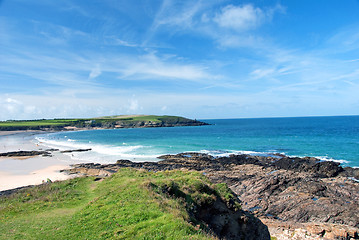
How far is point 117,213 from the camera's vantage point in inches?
476

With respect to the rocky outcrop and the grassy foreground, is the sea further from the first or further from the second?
the grassy foreground

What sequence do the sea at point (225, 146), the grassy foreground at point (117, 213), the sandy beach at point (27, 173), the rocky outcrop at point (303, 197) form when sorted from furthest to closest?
the sea at point (225, 146), the sandy beach at point (27, 173), the rocky outcrop at point (303, 197), the grassy foreground at point (117, 213)

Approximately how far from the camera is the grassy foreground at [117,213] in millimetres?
10320

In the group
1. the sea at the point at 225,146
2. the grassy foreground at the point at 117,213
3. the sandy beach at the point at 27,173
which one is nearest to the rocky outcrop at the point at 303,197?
the sandy beach at the point at 27,173

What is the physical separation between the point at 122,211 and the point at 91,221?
170 cm

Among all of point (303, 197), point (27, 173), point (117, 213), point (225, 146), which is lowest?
point (225, 146)

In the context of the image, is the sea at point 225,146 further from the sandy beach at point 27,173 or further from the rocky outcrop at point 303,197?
the rocky outcrop at point 303,197

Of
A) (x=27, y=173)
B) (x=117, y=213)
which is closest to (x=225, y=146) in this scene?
(x=27, y=173)

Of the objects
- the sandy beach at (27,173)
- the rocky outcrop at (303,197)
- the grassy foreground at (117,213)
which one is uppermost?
the grassy foreground at (117,213)

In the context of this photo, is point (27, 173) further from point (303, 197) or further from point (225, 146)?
point (225, 146)

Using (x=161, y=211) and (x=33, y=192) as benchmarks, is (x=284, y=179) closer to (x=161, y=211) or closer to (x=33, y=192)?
(x=161, y=211)

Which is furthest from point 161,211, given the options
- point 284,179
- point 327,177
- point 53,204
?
point 327,177

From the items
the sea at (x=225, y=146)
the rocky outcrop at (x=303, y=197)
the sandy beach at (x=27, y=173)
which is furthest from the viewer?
the sea at (x=225, y=146)

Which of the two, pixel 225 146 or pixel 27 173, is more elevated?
pixel 27 173
